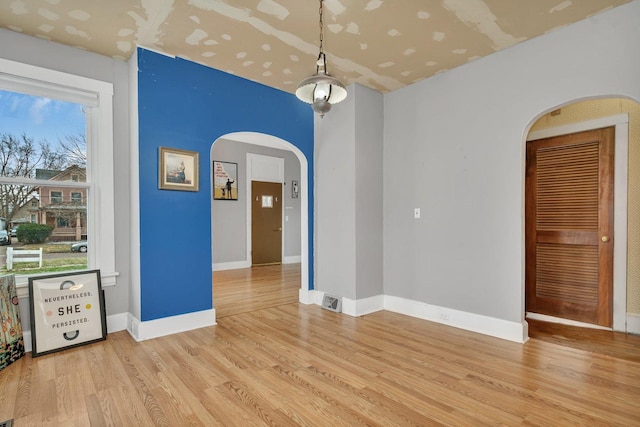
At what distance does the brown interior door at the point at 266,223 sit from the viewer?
7.24 metres

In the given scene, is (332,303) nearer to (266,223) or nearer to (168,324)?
(168,324)

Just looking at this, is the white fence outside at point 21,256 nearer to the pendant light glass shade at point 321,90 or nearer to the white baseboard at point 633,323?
the pendant light glass shade at point 321,90

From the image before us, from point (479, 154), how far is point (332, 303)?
2.30 m

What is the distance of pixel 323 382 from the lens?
2.27 metres

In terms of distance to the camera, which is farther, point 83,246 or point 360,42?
point 83,246

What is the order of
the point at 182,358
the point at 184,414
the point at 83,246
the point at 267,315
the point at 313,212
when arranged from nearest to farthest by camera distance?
the point at 184,414 < the point at 182,358 < the point at 83,246 < the point at 267,315 < the point at 313,212

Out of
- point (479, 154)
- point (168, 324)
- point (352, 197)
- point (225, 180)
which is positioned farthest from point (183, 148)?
point (225, 180)

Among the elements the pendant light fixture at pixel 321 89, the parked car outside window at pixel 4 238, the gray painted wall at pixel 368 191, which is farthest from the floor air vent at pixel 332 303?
the parked car outside window at pixel 4 238

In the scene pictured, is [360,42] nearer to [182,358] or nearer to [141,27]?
[141,27]

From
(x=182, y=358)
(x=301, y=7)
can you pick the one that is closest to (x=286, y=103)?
(x=301, y=7)

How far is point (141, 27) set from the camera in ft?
8.89

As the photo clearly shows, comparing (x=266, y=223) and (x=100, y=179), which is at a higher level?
(x=100, y=179)

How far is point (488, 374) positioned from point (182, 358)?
2313mm

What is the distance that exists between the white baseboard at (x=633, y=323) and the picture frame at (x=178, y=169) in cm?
445
